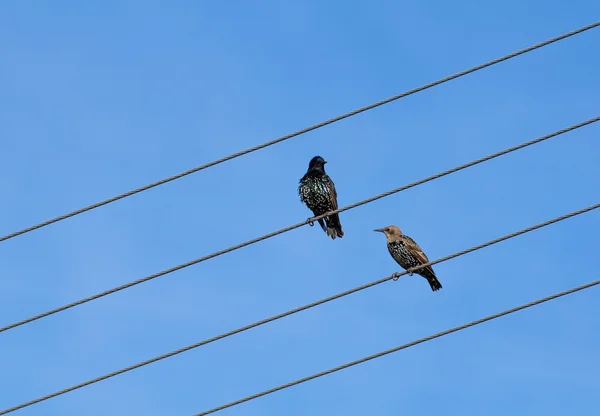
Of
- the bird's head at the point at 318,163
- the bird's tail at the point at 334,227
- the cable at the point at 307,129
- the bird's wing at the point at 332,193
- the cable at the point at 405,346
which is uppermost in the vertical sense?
the bird's head at the point at 318,163

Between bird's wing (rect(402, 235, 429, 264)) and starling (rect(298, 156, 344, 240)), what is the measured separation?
2.68 feet

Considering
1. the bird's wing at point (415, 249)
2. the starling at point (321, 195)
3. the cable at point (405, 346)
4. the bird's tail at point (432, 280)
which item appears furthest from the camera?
the starling at point (321, 195)

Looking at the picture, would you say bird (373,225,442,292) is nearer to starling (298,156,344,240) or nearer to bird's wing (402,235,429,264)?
bird's wing (402,235,429,264)

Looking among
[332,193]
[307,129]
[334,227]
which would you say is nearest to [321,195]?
[332,193]

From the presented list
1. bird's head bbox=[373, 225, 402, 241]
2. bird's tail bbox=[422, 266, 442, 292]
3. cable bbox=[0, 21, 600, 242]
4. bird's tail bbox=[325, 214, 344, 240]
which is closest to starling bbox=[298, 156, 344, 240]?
bird's tail bbox=[325, 214, 344, 240]

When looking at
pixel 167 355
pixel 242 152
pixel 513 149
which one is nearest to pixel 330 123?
pixel 242 152

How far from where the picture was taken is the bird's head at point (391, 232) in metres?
14.5

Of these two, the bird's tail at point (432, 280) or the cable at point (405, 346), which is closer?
the cable at point (405, 346)

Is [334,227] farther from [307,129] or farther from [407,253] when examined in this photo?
[307,129]

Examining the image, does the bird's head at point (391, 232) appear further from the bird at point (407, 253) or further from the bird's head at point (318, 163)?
the bird's head at point (318, 163)

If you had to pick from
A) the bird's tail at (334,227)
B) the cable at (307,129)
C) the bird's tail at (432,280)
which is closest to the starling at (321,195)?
the bird's tail at (334,227)

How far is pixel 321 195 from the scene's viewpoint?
1467 cm

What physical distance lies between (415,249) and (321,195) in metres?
1.15

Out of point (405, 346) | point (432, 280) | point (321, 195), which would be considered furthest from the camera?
point (321, 195)
